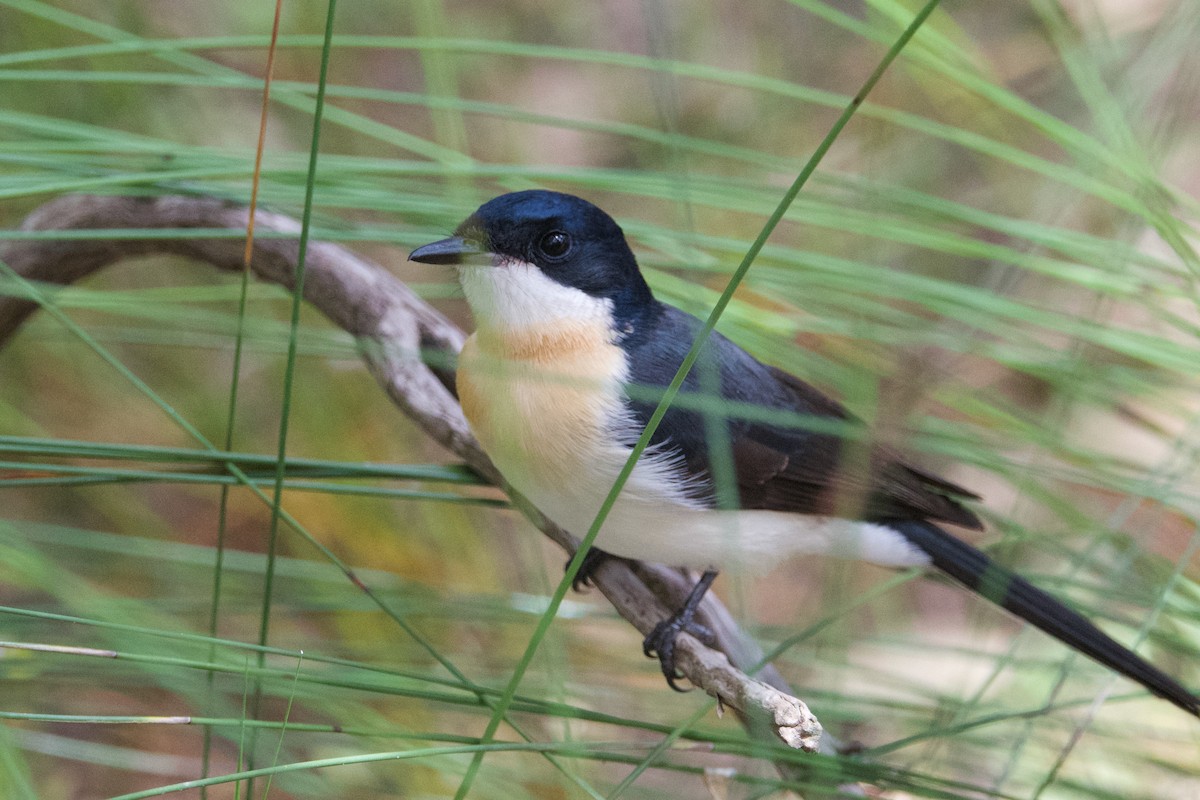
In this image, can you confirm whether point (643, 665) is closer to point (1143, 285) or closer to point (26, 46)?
point (1143, 285)

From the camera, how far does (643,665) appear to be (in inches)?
112

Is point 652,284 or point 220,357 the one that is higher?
point 652,284

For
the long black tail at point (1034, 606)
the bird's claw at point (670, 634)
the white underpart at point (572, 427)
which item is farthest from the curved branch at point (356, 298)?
the long black tail at point (1034, 606)

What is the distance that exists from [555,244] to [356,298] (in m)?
0.52

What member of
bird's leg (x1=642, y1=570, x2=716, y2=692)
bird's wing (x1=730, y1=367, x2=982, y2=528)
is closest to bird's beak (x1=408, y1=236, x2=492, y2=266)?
bird's wing (x1=730, y1=367, x2=982, y2=528)

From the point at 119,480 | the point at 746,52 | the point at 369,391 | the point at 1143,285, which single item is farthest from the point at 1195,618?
the point at 746,52

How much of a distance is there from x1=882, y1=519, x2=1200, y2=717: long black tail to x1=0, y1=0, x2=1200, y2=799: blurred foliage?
69 millimetres

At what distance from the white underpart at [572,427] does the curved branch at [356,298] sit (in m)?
0.19

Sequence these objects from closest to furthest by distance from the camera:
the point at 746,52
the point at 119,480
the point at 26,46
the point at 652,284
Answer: the point at 119,480 < the point at 652,284 < the point at 26,46 < the point at 746,52

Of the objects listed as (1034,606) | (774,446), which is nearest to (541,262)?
(774,446)

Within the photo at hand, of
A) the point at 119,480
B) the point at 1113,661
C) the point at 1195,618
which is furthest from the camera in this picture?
the point at 1113,661

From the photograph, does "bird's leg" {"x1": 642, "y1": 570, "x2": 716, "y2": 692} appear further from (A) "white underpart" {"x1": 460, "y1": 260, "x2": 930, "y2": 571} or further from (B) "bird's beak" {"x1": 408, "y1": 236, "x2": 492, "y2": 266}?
(B) "bird's beak" {"x1": 408, "y1": 236, "x2": 492, "y2": 266}

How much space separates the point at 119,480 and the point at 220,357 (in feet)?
7.70

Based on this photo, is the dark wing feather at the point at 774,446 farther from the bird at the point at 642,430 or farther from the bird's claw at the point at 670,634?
the bird's claw at the point at 670,634
